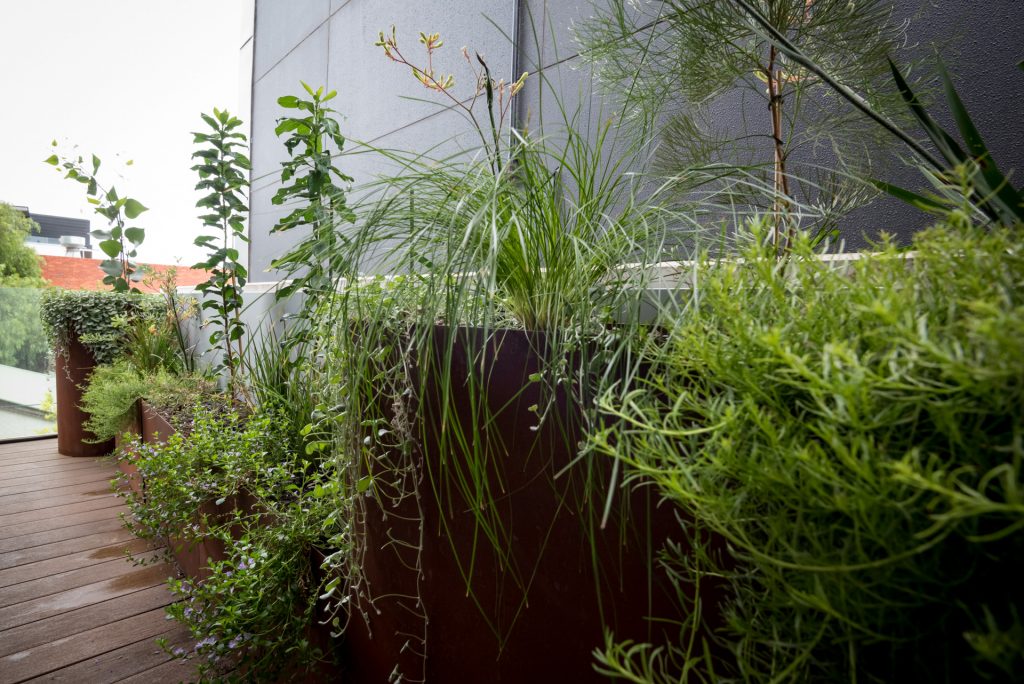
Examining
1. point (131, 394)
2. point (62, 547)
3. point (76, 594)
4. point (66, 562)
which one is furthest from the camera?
point (131, 394)

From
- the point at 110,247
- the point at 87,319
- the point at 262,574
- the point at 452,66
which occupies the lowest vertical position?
the point at 262,574

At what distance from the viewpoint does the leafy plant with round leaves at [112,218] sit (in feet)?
9.95

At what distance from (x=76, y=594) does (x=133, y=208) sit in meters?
2.25

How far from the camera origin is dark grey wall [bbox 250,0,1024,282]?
3.08ft

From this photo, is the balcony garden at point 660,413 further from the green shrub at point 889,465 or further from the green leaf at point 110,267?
the green leaf at point 110,267

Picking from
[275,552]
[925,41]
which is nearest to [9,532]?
[275,552]

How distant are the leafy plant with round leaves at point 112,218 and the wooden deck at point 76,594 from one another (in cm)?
123

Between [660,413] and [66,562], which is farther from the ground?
[660,413]

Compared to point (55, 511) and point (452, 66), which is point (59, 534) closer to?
point (55, 511)

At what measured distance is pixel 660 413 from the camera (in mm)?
554

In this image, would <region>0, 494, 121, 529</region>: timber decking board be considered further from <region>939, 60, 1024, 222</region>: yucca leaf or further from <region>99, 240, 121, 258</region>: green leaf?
<region>939, 60, 1024, 222</region>: yucca leaf

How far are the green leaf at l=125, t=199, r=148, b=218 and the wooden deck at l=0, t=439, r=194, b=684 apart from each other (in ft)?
5.10

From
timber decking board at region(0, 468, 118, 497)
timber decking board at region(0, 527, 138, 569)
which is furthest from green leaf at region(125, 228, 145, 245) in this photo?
timber decking board at region(0, 527, 138, 569)

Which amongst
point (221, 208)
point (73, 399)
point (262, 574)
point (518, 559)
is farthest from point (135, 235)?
point (518, 559)
